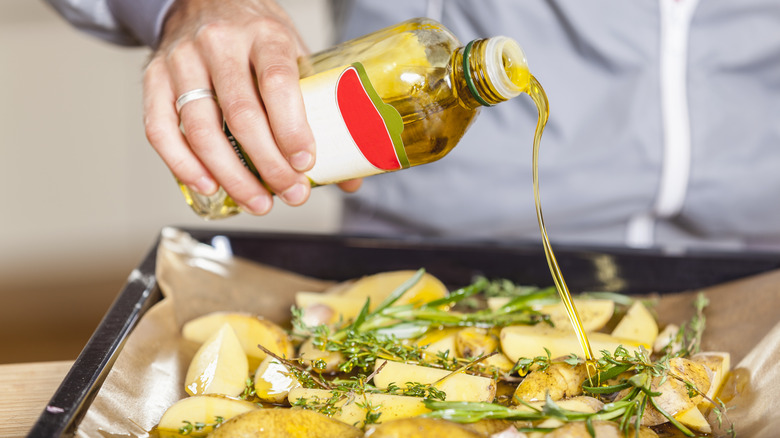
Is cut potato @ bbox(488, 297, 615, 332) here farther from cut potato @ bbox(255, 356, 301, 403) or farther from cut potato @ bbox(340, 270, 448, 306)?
cut potato @ bbox(255, 356, 301, 403)

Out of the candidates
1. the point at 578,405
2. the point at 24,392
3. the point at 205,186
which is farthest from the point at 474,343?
the point at 24,392

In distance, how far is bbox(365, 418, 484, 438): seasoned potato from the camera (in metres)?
0.63

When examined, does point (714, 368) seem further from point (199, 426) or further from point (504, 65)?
point (199, 426)

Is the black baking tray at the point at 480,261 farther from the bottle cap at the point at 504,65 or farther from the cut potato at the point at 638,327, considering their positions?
the bottle cap at the point at 504,65

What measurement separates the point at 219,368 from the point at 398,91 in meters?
0.42

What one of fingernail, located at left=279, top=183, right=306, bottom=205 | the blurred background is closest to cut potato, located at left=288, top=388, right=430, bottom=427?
fingernail, located at left=279, top=183, right=306, bottom=205

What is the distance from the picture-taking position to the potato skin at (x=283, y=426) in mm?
677

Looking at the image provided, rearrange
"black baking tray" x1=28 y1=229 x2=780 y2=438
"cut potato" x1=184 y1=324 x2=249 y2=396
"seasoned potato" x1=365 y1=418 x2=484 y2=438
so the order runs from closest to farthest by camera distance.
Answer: "seasoned potato" x1=365 y1=418 x2=484 y2=438
"cut potato" x1=184 y1=324 x2=249 y2=396
"black baking tray" x1=28 y1=229 x2=780 y2=438

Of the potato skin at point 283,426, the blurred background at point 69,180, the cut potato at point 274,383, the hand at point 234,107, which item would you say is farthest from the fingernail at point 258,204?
the blurred background at point 69,180

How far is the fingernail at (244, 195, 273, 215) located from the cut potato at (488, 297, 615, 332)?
0.39 metres

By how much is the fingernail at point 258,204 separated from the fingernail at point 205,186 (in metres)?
0.05

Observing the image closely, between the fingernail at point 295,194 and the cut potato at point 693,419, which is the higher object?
the fingernail at point 295,194

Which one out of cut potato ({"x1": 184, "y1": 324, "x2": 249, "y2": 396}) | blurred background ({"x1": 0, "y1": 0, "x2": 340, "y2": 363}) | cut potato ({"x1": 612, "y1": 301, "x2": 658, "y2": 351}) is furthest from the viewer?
blurred background ({"x1": 0, "y1": 0, "x2": 340, "y2": 363})

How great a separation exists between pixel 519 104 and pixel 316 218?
228cm
